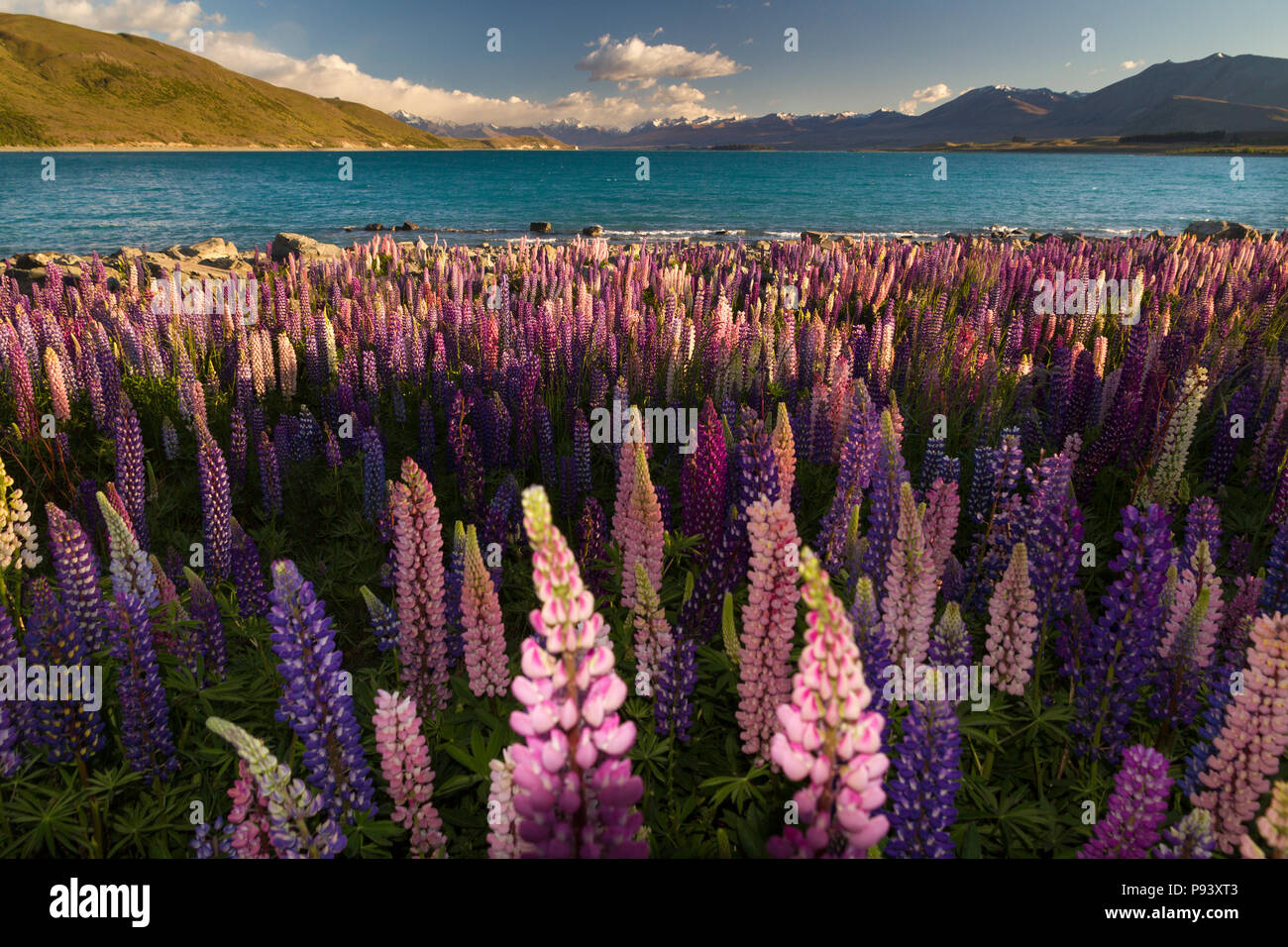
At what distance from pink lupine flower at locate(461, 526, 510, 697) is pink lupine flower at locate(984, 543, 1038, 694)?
1959 mm

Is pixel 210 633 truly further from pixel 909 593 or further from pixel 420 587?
pixel 909 593

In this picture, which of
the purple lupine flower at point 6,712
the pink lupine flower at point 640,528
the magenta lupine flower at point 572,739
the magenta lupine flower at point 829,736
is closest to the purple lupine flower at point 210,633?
the purple lupine flower at point 6,712

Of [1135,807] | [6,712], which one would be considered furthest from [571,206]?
[1135,807]

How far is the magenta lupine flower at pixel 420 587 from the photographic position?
264 cm

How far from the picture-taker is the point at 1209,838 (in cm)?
171

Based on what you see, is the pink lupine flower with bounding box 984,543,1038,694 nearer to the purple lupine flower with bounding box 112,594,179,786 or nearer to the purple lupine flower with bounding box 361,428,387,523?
the purple lupine flower with bounding box 112,594,179,786

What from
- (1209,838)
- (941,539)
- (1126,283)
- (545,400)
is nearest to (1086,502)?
(941,539)

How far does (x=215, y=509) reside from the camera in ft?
12.6

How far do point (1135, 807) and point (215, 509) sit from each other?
4.38 m

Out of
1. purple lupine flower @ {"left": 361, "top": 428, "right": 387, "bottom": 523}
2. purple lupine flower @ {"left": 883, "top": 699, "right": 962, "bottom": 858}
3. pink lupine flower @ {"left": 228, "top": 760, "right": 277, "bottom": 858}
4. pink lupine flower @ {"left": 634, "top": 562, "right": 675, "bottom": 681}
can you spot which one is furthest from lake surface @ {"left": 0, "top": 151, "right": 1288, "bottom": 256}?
A: purple lupine flower @ {"left": 883, "top": 699, "right": 962, "bottom": 858}

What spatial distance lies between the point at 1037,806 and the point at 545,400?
4925 mm

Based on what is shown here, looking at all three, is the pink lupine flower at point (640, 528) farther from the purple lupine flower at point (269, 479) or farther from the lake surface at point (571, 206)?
the lake surface at point (571, 206)

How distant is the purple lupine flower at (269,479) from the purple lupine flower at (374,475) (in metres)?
0.67
